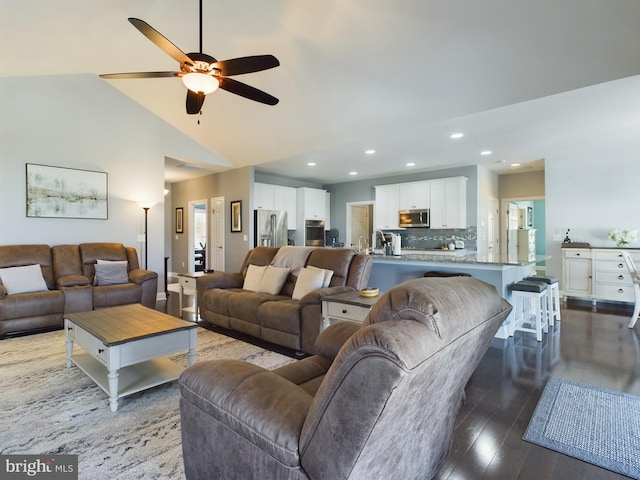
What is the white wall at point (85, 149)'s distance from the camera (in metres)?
4.62

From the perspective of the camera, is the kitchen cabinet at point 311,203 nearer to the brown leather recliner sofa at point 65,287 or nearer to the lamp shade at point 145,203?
the lamp shade at point 145,203

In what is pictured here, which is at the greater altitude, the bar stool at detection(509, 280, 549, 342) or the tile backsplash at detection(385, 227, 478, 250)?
the tile backsplash at detection(385, 227, 478, 250)

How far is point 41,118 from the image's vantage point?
15.8 feet

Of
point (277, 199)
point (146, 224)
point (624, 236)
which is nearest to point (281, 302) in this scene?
point (146, 224)

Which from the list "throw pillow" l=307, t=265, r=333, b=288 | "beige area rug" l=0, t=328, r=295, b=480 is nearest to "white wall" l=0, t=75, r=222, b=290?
"beige area rug" l=0, t=328, r=295, b=480

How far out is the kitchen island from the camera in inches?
148

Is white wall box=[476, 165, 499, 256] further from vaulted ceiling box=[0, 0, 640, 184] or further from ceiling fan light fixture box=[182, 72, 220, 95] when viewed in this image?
ceiling fan light fixture box=[182, 72, 220, 95]

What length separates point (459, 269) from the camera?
4094mm

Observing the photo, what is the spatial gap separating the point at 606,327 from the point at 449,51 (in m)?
3.85

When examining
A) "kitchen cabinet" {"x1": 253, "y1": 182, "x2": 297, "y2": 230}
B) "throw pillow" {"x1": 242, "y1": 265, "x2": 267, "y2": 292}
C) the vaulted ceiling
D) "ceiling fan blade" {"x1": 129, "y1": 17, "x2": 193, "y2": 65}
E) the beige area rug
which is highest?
the vaulted ceiling

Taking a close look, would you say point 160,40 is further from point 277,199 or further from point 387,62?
point 277,199

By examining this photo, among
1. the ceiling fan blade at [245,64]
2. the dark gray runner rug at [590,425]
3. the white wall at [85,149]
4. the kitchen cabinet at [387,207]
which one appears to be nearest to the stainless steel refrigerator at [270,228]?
the white wall at [85,149]

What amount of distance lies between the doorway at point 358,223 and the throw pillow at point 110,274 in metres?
5.17

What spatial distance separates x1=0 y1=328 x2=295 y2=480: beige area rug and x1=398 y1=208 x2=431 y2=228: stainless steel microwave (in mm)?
4991
